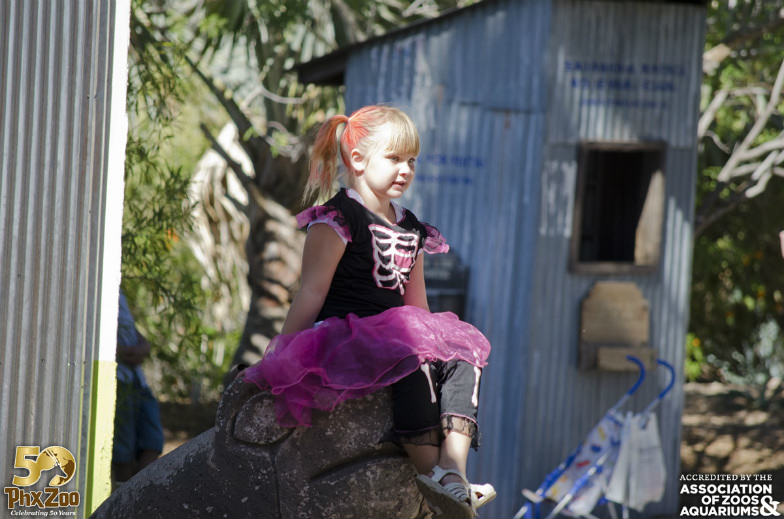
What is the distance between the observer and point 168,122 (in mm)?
6797

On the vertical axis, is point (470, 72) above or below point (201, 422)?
above

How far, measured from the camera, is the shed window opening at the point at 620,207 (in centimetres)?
770

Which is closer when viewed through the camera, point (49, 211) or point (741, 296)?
point (49, 211)

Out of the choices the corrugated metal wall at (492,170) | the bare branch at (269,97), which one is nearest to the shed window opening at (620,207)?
the corrugated metal wall at (492,170)

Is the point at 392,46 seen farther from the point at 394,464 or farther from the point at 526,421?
the point at 394,464

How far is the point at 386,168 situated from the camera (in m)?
3.47

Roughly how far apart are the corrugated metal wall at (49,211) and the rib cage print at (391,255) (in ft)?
3.50

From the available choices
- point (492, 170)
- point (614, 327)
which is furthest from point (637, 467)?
point (492, 170)

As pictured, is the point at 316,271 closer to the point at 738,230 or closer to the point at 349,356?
the point at 349,356

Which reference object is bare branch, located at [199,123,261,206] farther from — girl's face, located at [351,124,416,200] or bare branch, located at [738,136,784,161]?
girl's face, located at [351,124,416,200]

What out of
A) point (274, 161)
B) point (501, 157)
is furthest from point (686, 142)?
point (274, 161)

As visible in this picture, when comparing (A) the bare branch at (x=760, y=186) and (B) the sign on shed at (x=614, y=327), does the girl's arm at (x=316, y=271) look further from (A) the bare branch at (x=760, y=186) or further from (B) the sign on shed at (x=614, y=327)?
(A) the bare branch at (x=760, y=186)

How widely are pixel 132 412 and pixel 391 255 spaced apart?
3060 millimetres

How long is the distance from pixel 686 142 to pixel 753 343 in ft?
18.1
